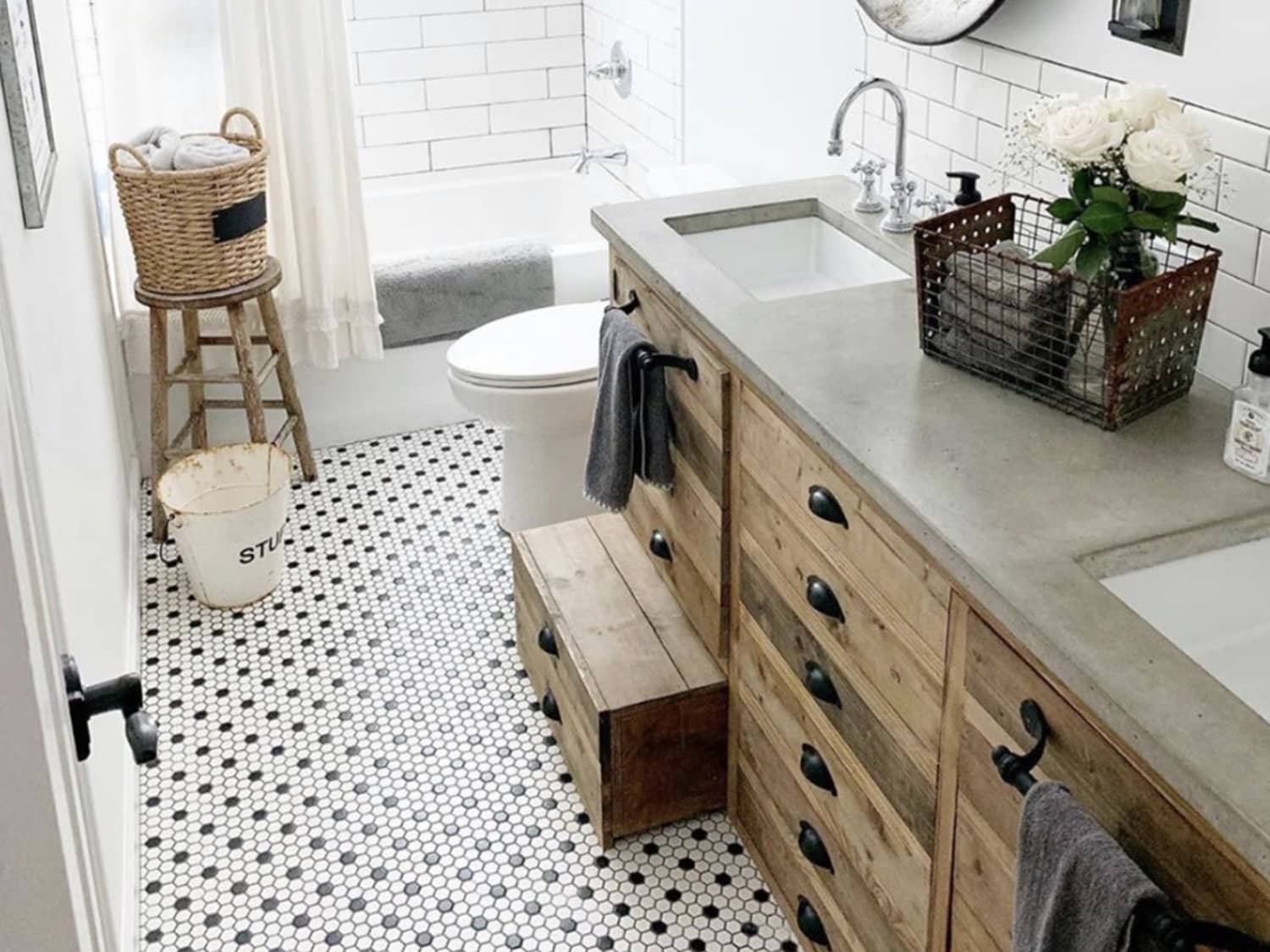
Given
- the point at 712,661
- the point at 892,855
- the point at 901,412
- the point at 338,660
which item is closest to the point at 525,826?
the point at 712,661

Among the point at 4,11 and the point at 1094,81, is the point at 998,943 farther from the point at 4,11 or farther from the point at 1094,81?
the point at 4,11

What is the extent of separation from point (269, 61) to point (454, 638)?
1.48m

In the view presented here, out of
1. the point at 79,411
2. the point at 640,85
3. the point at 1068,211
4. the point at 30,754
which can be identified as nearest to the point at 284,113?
the point at 640,85

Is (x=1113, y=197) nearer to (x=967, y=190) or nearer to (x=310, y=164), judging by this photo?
(x=967, y=190)

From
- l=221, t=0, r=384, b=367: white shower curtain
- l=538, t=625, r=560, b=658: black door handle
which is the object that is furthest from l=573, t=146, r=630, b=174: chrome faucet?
l=538, t=625, r=560, b=658: black door handle

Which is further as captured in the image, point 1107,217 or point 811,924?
point 811,924

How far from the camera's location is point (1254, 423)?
1646 mm

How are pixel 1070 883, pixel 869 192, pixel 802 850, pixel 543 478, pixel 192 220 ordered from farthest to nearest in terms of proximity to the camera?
pixel 543 478
pixel 192 220
pixel 869 192
pixel 802 850
pixel 1070 883

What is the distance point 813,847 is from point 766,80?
1845 mm

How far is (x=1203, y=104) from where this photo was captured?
1.89 meters

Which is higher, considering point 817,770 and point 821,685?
point 821,685

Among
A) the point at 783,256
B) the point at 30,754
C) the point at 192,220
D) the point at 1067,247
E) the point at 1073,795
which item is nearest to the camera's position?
the point at 30,754

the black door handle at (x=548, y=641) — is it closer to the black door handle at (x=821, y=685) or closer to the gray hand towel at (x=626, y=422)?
the gray hand towel at (x=626, y=422)

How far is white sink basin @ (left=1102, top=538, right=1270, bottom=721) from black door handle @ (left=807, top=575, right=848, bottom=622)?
0.43 meters
